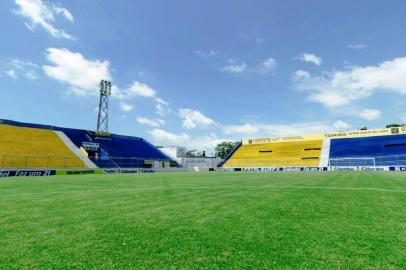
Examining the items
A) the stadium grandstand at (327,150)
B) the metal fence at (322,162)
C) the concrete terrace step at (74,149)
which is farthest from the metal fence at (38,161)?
the metal fence at (322,162)

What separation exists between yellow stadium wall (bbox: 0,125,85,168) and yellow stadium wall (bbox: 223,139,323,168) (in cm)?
3962

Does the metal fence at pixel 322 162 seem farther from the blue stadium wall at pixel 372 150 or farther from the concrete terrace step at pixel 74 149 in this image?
the concrete terrace step at pixel 74 149

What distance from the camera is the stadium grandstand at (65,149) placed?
42469mm

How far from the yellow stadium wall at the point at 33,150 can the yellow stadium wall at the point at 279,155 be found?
130 ft

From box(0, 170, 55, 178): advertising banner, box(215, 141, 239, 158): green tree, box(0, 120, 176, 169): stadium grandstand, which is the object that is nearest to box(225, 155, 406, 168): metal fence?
box(0, 120, 176, 169): stadium grandstand

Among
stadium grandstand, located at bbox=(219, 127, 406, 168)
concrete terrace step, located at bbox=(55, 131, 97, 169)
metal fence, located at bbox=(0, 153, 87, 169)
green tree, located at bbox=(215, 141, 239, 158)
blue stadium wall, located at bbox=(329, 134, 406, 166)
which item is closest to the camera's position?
metal fence, located at bbox=(0, 153, 87, 169)

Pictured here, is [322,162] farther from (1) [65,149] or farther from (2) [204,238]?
(2) [204,238]

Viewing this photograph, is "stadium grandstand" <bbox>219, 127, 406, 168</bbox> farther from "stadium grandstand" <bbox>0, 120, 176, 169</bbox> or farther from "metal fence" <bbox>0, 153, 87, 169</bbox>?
"metal fence" <bbox>0, 153, 87, 169</bbox>

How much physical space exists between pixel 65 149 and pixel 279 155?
50.1 meters

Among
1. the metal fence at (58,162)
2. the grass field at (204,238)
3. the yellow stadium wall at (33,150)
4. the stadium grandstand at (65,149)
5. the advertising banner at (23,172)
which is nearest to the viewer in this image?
the grass field at (204,238)

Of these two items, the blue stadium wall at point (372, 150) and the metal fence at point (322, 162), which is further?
the blue stadium wall at point (372, 150)

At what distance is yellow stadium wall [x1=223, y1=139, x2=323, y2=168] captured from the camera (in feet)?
212

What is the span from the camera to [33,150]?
148ft

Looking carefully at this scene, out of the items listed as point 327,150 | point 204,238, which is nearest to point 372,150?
point 327,150
